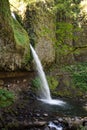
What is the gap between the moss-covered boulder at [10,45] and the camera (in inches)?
369

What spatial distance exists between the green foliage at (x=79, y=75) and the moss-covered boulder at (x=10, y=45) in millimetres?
4146

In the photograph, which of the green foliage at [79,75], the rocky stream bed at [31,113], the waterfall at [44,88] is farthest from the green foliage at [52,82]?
the rocky stream bed at [31,113]

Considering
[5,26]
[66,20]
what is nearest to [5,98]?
[5,26]

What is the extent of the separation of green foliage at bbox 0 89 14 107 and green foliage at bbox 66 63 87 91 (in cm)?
517

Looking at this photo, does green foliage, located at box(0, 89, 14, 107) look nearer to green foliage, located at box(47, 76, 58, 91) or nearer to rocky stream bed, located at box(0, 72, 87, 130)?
rocky stream bed, located at box(0, 72, 87, 130)

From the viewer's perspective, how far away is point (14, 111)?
30.0 ft

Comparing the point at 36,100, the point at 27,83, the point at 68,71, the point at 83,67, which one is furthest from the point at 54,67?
the point at 36,100

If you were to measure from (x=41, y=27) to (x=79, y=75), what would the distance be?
Result: 11.9ft

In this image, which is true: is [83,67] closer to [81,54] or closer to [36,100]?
[81,54]

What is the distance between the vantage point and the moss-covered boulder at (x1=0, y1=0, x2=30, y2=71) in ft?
30.7

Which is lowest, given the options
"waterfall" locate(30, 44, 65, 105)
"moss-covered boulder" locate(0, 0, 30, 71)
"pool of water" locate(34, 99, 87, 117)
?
"pool of water" locate(34, 99, 87, 117)

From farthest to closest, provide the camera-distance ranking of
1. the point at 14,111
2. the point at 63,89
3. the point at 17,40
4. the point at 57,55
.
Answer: the point at 57,55, the point at 63,89, the point at 17,40, the point at 14,111

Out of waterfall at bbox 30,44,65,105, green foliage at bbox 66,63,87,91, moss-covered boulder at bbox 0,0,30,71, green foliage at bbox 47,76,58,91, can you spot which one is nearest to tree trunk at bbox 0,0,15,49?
moss-covered boulder at bbox 0,0,30,71

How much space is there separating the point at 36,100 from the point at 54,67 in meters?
4.80
